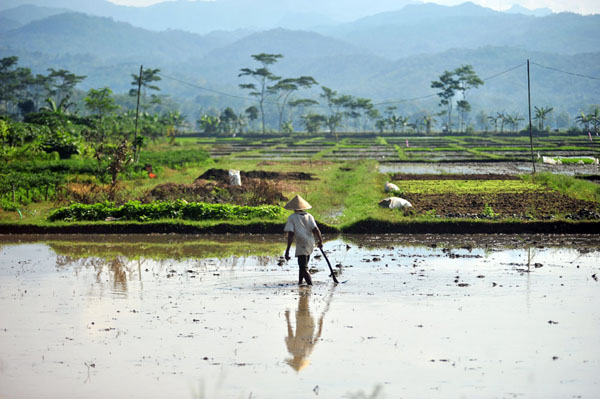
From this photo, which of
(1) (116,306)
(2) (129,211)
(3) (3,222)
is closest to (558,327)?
(1) (116,306)

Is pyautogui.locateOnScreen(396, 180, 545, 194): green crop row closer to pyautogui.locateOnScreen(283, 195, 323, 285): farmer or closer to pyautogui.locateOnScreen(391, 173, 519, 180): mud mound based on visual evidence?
pyautogui.locateOnScreen(391, 173, 519, 180): mud mound

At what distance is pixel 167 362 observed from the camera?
725 cm

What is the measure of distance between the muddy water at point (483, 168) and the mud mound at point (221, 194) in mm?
14031

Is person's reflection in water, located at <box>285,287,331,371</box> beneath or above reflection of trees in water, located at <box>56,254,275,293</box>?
beneath

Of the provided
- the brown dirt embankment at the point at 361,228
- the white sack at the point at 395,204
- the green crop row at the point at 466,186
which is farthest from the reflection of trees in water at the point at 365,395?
the green crop row at the point at 466,186

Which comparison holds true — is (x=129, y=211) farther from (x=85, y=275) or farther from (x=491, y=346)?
(x=491, y=346)

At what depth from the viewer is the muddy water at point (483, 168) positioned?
3359 centimetres

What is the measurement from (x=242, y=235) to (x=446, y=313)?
28.3 feet

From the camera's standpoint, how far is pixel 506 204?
1977 cm

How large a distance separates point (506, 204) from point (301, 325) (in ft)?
42.3

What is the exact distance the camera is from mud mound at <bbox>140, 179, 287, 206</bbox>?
19984 mm

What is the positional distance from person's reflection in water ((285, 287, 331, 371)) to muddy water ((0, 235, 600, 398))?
35mm

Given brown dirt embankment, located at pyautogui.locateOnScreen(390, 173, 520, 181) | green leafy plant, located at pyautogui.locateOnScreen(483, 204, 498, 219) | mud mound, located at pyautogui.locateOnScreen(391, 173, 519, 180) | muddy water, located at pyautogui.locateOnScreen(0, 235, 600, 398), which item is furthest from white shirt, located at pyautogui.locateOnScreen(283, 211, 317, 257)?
mud mound, located at pyautogui.locateOnScreen(391, 173, 519, 180)

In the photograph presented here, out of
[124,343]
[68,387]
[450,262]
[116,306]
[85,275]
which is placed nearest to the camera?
[68,387]
